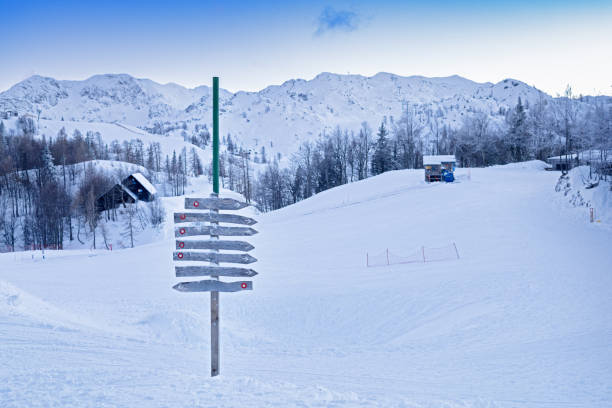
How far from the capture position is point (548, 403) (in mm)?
7328

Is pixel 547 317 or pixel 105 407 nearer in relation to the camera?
pixel 105 407

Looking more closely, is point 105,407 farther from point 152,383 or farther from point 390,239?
point 390,239

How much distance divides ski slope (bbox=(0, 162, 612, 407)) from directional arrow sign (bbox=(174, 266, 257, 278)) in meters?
1.75

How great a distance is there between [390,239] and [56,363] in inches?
979

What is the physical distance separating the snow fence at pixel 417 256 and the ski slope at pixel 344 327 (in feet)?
2.41

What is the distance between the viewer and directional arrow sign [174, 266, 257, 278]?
6.75 m

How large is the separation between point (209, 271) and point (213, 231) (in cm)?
69

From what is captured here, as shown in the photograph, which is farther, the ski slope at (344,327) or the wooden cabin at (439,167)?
the wooden cabin at (439,167)

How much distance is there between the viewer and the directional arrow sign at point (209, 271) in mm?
6746

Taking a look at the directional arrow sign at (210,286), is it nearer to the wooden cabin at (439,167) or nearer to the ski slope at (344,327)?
the ski slope at (344,327)

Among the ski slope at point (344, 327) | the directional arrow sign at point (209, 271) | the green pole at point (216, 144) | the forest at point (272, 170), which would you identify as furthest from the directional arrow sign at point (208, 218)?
the forest at point (272, 170)

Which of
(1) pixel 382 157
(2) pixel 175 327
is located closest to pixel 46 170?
(1) pixel 382 157

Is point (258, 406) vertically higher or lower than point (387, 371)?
higher

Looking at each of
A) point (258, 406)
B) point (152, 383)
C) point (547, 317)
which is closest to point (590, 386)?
point (547, 317)
